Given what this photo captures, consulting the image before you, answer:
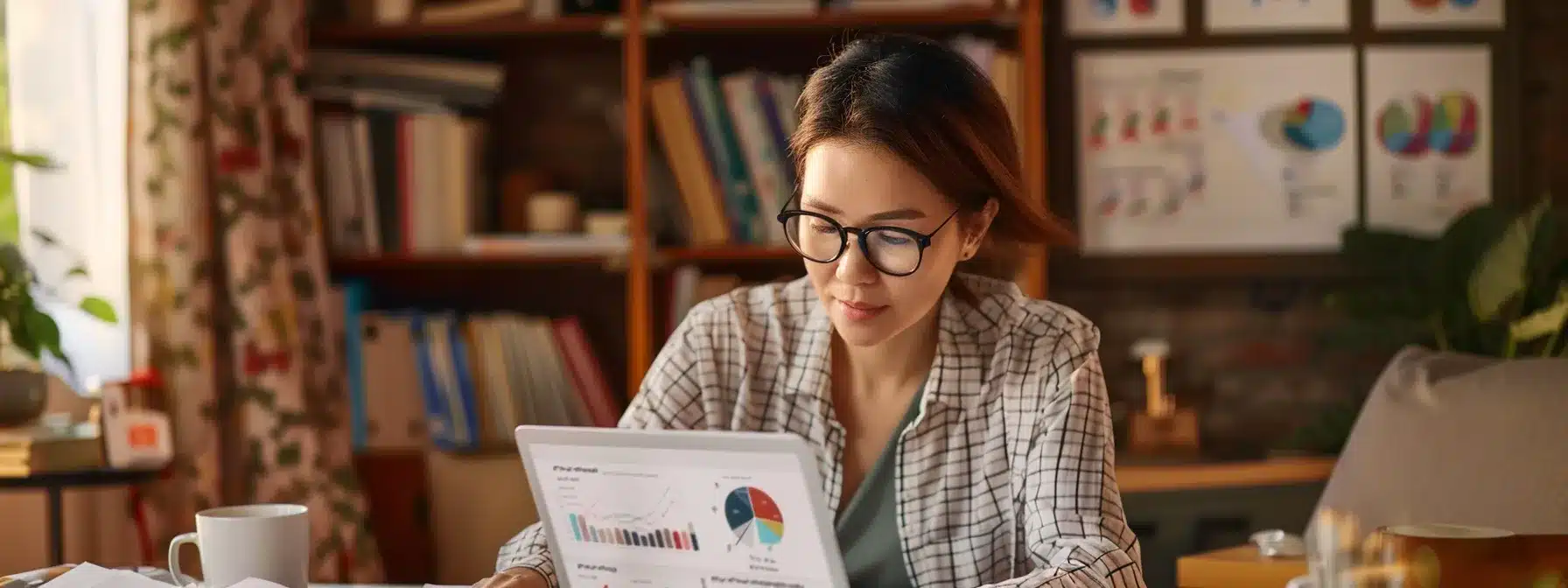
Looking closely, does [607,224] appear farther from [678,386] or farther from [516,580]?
[516,580]

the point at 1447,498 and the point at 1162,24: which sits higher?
the point at 1162,24

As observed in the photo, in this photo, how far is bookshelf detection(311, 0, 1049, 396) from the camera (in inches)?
108

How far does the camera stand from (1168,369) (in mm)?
2988

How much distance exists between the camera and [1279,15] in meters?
2.91

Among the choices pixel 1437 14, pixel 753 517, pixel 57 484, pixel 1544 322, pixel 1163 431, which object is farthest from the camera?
pixel 1437 14

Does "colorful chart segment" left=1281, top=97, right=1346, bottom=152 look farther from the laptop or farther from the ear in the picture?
the laptop

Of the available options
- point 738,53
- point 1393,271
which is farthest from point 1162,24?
point 738,53

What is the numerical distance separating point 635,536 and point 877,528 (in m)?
0.47

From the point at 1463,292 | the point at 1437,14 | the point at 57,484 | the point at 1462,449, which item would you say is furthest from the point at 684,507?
the point at 1437,14

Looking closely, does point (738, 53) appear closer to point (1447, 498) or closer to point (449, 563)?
point (449, 563)

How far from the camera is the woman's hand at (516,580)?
122 centimetres

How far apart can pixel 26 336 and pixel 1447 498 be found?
190 centimetres

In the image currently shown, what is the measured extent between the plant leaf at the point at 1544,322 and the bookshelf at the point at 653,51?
0.81 meters

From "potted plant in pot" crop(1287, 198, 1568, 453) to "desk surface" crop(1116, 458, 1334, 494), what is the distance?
0.72ft
